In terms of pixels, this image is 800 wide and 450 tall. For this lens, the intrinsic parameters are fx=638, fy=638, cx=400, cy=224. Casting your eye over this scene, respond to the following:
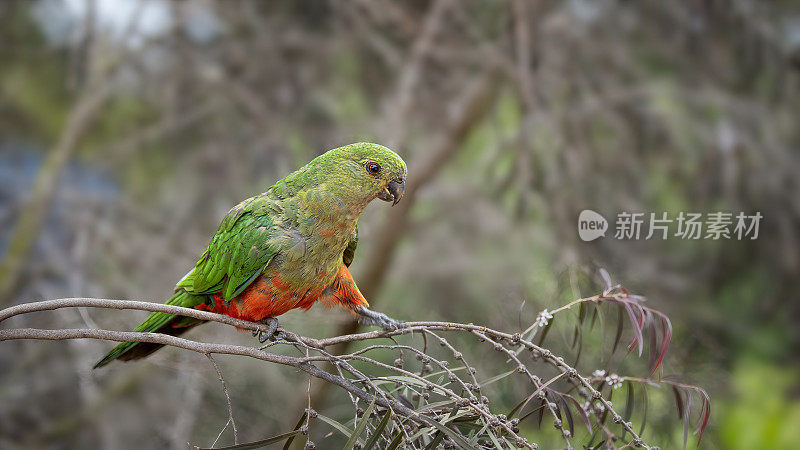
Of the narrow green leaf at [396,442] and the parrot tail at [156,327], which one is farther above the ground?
the narrow green leaf at [396,442]

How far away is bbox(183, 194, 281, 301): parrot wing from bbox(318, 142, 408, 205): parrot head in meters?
0.25

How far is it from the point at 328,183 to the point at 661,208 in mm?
3657

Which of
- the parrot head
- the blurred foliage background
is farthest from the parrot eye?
the blurred foliage background

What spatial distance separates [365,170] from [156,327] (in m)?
0.84

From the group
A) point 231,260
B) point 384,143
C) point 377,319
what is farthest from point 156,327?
point 384,143

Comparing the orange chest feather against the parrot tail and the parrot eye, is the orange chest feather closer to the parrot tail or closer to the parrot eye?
the parrot tail

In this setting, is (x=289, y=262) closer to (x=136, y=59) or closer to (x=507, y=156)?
(x=507, y=156)

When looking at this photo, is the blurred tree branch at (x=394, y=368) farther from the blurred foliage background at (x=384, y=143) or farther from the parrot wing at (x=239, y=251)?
the blurred foliage background at (x=384, y=143)

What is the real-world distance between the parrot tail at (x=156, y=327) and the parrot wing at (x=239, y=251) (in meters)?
0.09

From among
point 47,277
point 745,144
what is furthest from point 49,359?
point 745,144

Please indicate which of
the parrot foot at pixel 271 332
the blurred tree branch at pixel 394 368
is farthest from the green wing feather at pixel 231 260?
the blurred tree branch at pixel 394 368

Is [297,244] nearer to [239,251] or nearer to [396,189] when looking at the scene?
[239,251]

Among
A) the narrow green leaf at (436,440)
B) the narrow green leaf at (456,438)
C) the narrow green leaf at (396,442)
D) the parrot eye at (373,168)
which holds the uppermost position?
the parrot eye at (373,168)

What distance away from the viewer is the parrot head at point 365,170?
5.37 feet
